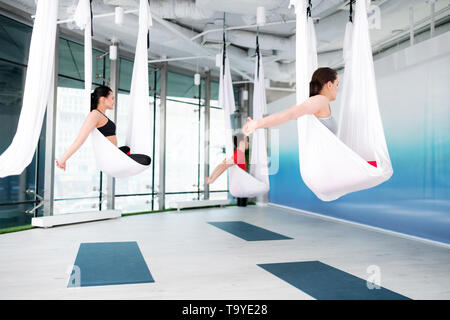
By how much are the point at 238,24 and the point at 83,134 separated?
12.3ft

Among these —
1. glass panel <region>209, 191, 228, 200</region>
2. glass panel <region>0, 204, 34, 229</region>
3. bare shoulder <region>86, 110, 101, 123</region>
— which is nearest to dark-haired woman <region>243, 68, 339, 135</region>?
bare shoulder <region>86, 110, 101, 123</region>

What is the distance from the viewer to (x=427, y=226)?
4113mm

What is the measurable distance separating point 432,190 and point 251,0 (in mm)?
2834

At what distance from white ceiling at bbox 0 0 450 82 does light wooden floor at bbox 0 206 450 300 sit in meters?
2.57

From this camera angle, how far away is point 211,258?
330 cm

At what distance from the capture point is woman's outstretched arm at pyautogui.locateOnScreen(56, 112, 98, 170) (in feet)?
9.95

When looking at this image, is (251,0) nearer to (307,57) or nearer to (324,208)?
(307,57)

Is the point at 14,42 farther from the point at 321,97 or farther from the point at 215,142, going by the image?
the point at 321,97

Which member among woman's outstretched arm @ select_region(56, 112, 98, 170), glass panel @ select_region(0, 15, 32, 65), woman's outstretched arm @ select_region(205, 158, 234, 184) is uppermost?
glass panel @ select_region(0, 15, 32, 65)

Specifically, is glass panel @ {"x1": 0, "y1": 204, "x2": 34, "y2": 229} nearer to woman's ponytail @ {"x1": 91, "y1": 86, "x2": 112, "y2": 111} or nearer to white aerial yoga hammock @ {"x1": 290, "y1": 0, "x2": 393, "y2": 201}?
woman's ponytail @ {"x1": 91, "y1": 86, "x2": 112, "y2": 111}

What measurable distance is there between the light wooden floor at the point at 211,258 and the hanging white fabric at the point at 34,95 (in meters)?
0.84

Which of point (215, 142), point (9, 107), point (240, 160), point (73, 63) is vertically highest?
Answer: point (73, 63)

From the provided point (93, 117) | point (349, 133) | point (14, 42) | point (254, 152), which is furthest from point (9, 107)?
point (349, 133)

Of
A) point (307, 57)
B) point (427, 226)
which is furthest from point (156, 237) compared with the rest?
point (427, 226)
